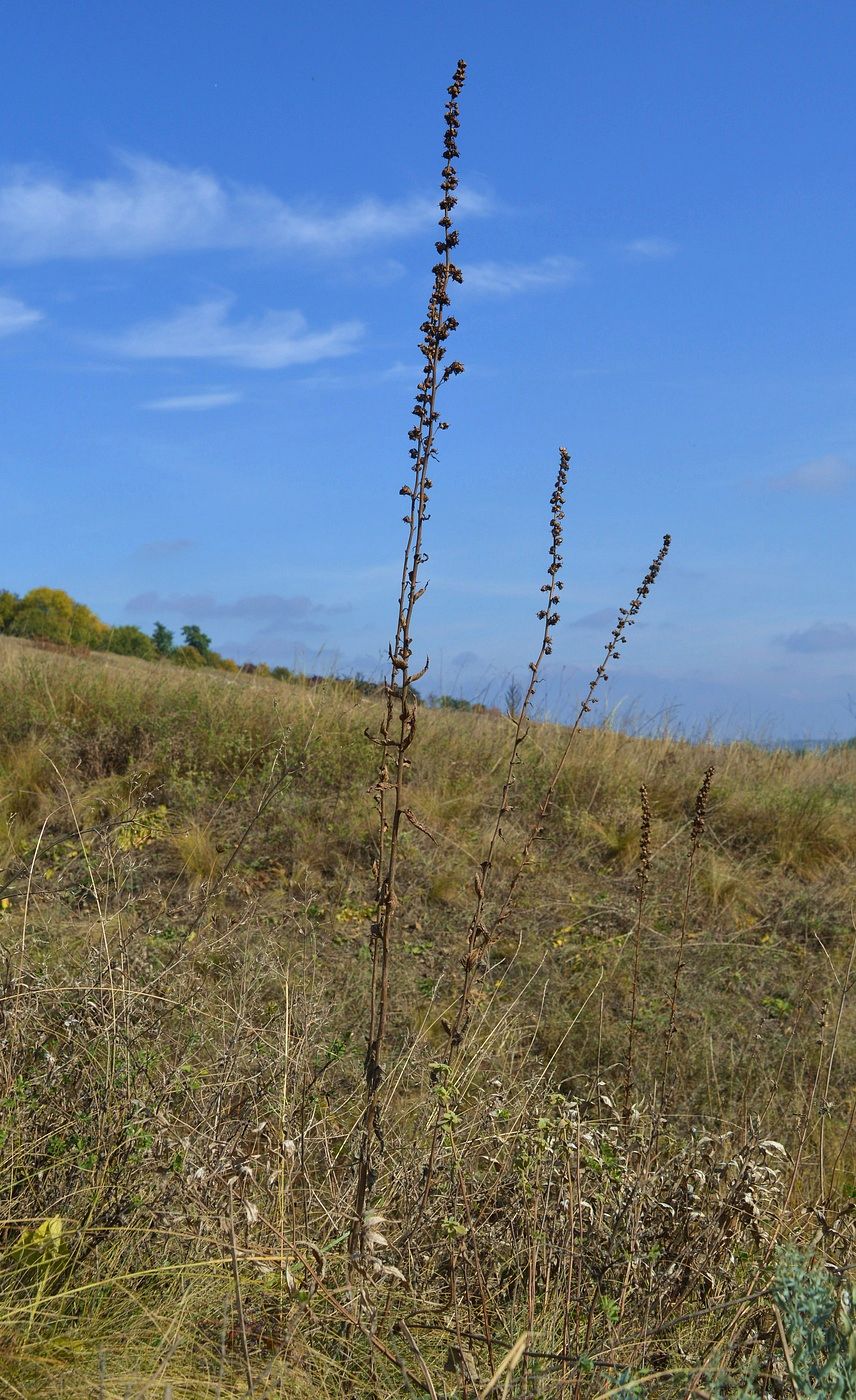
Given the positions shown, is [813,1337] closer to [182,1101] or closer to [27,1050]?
[182,1101]

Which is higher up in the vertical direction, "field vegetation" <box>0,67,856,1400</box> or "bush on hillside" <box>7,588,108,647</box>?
"bush on hillside" <box>7,588,108,647</box>

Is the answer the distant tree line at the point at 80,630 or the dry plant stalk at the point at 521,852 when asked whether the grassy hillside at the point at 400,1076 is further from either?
the distant tree line at the point at 80,630

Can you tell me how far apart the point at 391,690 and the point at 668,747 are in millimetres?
7445

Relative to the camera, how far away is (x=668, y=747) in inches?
368

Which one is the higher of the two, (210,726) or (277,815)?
(210,726)

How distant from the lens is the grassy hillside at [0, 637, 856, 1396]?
2131 millimetres

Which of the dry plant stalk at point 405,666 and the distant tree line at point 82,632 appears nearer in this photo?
the dry plant stalk at point 405,666

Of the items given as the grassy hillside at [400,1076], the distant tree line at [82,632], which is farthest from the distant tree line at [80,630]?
the grassy hillside at [400,1076]

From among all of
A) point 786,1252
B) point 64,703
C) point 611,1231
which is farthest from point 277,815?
point 786,1252

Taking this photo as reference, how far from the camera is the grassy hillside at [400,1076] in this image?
2.13 meters

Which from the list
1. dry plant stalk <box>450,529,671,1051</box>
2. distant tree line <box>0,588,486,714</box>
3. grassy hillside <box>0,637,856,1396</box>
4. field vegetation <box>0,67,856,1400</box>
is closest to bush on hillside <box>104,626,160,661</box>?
distant tree line <box>0,588,486,714</box>

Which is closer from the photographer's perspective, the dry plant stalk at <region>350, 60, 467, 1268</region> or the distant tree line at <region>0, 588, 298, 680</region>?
the dry plant stalk at <region>350, 60, 467, 1268</region>

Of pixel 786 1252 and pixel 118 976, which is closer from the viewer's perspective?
pixel 786 1252

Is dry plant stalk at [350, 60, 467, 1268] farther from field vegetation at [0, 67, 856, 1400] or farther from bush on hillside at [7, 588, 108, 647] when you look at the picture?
bush on hillside at [7, 588, 108, 647]
